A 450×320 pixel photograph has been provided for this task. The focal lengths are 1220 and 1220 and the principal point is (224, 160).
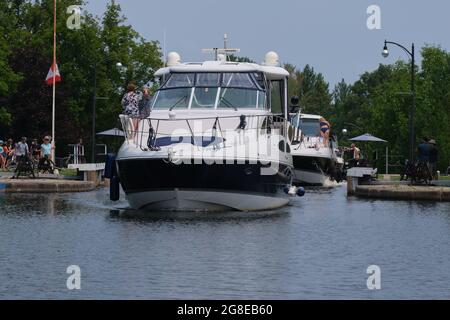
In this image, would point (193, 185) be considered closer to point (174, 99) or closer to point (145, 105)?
point (145, 105)

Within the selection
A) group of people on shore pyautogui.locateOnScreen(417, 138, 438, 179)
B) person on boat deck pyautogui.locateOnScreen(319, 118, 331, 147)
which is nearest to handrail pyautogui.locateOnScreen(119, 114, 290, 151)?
group of people on shore pyautogui.locateOnScreen(417, 138, 438, 179)

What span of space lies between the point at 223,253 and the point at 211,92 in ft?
36.8

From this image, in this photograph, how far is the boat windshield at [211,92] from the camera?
31.6 metres

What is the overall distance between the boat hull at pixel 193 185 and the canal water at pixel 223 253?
54cm

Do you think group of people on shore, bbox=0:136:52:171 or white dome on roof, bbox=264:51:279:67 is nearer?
white dome on roof, bbox=264:51:279:67

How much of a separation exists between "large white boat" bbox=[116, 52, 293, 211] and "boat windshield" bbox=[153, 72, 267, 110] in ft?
0.08

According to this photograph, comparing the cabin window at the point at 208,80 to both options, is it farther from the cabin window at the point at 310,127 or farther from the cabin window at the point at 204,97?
the cabin window at the point at 310,127

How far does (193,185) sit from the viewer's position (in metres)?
28.2

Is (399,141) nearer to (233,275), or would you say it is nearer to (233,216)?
(233,216)

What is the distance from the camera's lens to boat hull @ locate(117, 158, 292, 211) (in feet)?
91.5

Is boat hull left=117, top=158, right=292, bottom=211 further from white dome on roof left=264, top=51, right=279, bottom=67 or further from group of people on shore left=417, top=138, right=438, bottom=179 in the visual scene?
group of people on shore left=417, top=138, right=438, bottom=179

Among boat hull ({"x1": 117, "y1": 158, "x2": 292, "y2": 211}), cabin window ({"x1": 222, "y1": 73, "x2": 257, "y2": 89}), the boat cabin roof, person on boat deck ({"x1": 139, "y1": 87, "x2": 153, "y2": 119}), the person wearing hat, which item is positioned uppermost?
the boat cabin roof
